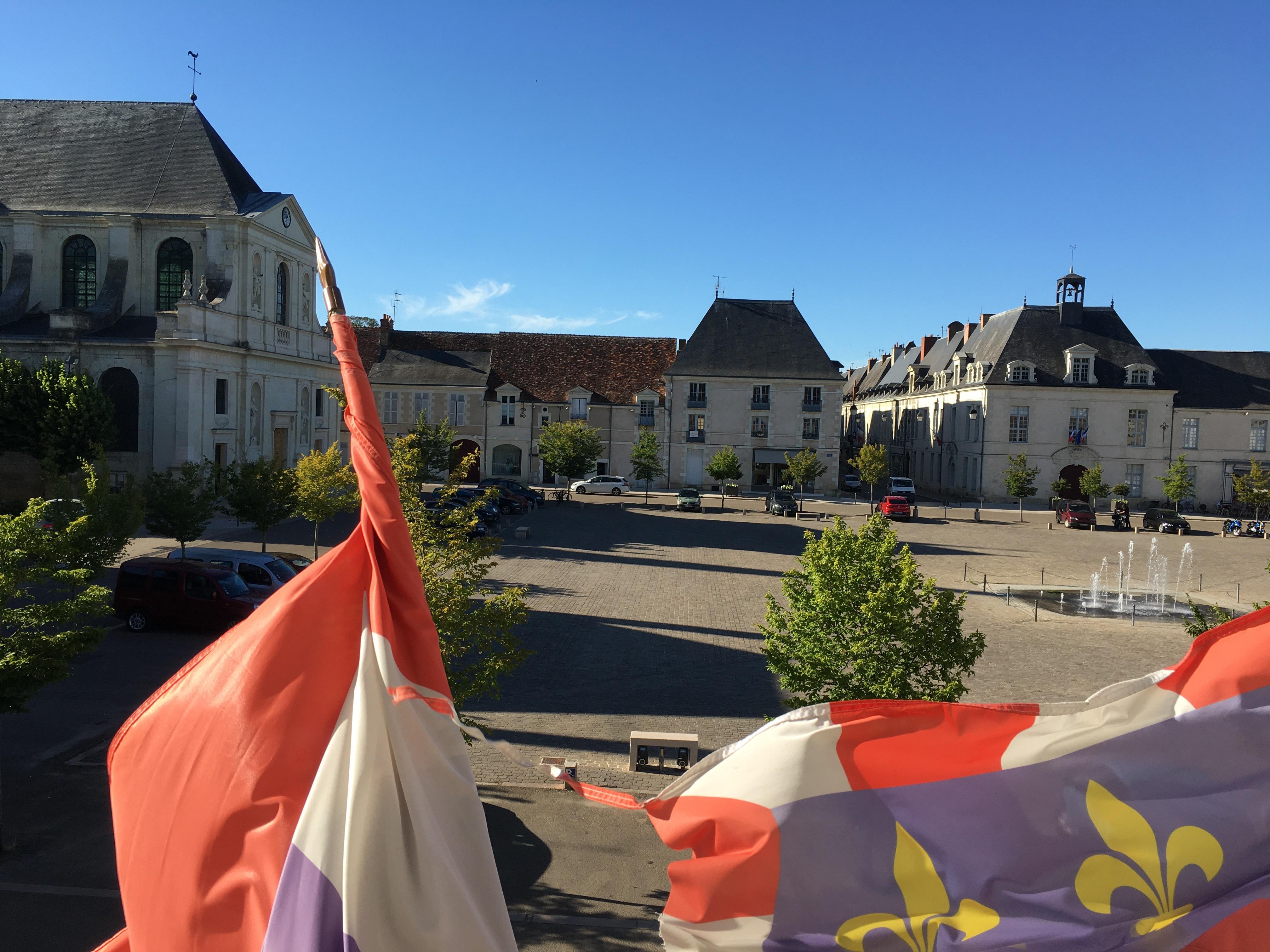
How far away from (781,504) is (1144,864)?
43116mm

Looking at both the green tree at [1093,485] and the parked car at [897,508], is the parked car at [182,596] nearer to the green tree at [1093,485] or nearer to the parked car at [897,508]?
the parked car at [897,508]

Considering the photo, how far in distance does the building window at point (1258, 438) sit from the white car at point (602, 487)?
3749 centimetres

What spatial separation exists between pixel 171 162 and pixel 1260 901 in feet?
153

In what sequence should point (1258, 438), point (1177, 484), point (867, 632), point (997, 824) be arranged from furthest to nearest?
1. point (1258, 438)
2. point (1177, 484)
3. point (867, 632)
4. point (997, 824)

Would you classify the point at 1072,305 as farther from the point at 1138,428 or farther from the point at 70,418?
the point at 70,418

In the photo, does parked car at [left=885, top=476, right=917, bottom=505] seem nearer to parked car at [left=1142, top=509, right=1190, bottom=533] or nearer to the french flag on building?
parked car at [left=1142, top=509, right=1190, bottom=533]

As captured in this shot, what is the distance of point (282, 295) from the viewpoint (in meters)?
42.5

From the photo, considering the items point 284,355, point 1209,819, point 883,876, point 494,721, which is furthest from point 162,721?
point 284,355

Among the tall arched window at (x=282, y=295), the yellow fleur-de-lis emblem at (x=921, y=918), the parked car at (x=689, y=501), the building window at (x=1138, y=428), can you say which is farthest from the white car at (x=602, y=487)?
the yellow fleur-de-lis emblem at (x=921, y=918)

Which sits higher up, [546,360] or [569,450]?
[546,360]

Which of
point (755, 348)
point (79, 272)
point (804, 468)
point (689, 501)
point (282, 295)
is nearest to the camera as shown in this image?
point (79, 272)

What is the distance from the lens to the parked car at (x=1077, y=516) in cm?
4297

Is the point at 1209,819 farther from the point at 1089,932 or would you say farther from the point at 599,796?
the point at 599,796

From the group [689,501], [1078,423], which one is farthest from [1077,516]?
[689,501]
